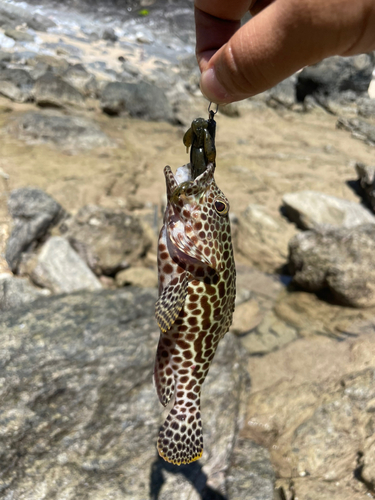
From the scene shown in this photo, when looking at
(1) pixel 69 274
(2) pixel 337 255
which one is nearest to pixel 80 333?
(1) pixel 69 274

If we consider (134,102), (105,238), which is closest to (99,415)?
(105,238)

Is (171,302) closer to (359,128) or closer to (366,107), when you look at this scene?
(359,128)

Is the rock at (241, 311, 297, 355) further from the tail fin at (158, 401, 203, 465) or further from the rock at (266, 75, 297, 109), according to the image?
the rock at (266, 75, 297, 109)

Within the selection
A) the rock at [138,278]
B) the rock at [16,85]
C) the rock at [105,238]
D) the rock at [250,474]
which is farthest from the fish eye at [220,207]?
the rock at [16,85]

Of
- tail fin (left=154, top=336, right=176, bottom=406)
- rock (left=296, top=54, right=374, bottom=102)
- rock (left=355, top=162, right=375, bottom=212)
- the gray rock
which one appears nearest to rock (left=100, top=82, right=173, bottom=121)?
rock (left=355, top=162, right=375, bottom=212)

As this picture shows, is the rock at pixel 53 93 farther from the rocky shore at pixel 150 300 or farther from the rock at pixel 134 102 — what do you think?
the rock at pixel 134 102

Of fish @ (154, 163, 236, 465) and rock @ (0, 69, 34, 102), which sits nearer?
fish @ (154, 163, 236, 465)

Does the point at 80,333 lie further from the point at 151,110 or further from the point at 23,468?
the point at 151,110
